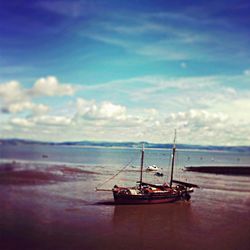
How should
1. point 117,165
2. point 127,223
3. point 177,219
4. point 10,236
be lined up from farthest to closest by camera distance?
point 117,165
point 177,219
point 127,223
point 10,236

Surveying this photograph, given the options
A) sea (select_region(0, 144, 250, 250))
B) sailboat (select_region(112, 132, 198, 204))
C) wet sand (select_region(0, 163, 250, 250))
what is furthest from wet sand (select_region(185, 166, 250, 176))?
sailboat (select_region(112, 132, 198, 204))

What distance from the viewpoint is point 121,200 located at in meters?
28.0

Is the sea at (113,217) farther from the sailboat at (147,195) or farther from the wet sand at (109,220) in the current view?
the sailboat at (147,195)

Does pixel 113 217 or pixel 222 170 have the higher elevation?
pixel 222 170

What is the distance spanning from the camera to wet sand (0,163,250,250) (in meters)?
18.7

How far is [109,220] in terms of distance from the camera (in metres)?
23.3

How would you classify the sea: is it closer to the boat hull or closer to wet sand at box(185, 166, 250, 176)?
the boat hull

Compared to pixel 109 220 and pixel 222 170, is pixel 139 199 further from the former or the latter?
pixel 222 170

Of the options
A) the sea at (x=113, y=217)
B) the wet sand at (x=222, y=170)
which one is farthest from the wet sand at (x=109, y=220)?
the wet sand at (x=222, y=170)

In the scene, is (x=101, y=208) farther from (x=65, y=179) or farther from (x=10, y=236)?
(x=65, y=179)

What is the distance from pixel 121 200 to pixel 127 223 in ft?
16.6

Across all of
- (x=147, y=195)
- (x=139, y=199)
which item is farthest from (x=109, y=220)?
(x=147, y=195)

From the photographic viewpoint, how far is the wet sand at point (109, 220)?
18.7 metres

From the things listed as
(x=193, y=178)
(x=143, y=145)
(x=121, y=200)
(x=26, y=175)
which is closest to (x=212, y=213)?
(x=121, y=200)
